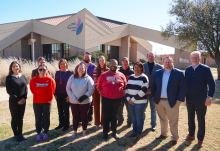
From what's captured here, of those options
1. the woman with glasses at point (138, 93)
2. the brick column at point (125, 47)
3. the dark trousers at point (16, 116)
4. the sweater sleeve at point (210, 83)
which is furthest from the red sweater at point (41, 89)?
the brick column at point (125, 47)

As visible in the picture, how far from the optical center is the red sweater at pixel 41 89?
3.88 m

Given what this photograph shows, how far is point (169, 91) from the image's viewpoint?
3.68 m

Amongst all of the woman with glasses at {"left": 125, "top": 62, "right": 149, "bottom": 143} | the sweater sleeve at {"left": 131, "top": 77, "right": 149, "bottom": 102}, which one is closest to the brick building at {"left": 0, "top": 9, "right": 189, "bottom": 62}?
the woman with glasses at {"left": 125, "top": 62, "right": 149, "bottom": 143}

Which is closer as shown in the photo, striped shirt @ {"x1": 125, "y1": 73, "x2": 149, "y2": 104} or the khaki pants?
the khaki pants

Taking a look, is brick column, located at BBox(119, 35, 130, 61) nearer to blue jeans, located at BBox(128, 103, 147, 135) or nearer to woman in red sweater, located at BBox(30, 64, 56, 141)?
blue jeans, located at BBox(128, 103, 147, 135)

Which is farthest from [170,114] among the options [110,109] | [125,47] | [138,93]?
[125,47]

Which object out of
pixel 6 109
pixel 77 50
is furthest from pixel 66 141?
pixel 77 50

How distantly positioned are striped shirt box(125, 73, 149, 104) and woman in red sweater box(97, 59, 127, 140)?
0.83 ft

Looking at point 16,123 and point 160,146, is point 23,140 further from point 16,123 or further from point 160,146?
point 160,146

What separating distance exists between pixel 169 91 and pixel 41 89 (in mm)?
2878

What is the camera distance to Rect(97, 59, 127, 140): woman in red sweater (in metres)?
4.03

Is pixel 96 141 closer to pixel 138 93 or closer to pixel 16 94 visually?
pixel 138 93

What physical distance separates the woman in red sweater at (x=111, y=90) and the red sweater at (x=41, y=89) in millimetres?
1210

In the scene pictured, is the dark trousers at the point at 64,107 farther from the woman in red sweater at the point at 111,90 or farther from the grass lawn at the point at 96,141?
the woman in red sweater at the point at 111,90
